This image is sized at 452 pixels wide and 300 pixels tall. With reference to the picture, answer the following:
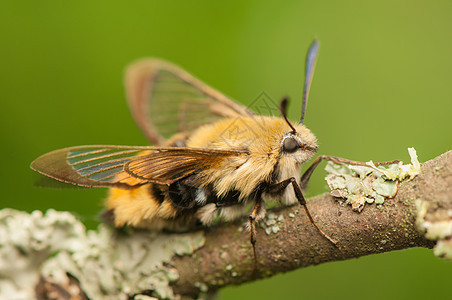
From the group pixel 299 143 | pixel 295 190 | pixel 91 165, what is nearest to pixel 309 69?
pixel 299 143

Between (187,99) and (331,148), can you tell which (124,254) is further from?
(331,148)

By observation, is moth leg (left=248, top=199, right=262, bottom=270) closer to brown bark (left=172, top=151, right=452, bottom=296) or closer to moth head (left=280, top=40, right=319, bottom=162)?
brown bark (left=172, top=151, right=452, bottom=296)

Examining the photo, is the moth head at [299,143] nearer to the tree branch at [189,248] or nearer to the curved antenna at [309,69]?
the curved antenna at [309,69]

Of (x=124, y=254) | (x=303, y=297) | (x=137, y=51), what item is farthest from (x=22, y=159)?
(x=303, y=297)

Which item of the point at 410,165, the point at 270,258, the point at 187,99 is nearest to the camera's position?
the point at 410,165

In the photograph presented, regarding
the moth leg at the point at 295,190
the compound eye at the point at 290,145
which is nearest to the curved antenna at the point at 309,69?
the compound eye at the point at 290,145

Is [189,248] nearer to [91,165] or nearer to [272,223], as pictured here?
A: [272,223]
